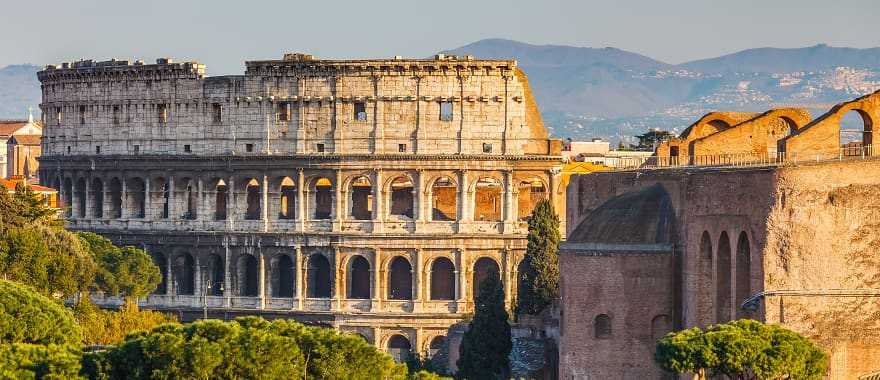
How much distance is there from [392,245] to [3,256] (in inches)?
1151

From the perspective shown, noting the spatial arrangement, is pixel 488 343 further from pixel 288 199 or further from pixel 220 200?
pixel 220 200

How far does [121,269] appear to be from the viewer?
116125mm

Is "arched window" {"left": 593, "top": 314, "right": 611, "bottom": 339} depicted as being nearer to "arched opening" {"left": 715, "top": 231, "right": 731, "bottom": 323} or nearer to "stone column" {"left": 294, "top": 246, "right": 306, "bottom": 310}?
"arched opening" {"left": 715, "top": 231, "right": 731, "bottom": 323}

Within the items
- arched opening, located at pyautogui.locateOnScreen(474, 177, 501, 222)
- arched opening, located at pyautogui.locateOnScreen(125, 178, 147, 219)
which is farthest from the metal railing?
arched opening, located at pyautogui.locateOnScreen(125, 178, 147, 219)

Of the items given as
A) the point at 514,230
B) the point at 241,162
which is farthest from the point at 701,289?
the point at 241,162

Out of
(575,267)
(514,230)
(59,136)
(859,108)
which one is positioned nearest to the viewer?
(859,108)

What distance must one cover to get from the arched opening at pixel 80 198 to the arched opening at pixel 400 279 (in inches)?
731

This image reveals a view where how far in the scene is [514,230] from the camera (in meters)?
121

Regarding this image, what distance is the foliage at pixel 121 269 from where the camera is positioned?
375 feet

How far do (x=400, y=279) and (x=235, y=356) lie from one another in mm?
53768

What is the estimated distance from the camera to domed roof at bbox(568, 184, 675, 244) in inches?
3519

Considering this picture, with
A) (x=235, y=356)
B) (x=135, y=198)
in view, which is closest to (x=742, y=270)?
(x=235, y=356)

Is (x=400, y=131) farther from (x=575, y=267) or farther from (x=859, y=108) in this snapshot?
(x=859, y=108)

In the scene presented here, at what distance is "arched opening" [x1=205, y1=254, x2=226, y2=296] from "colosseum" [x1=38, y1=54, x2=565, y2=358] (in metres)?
0.10
